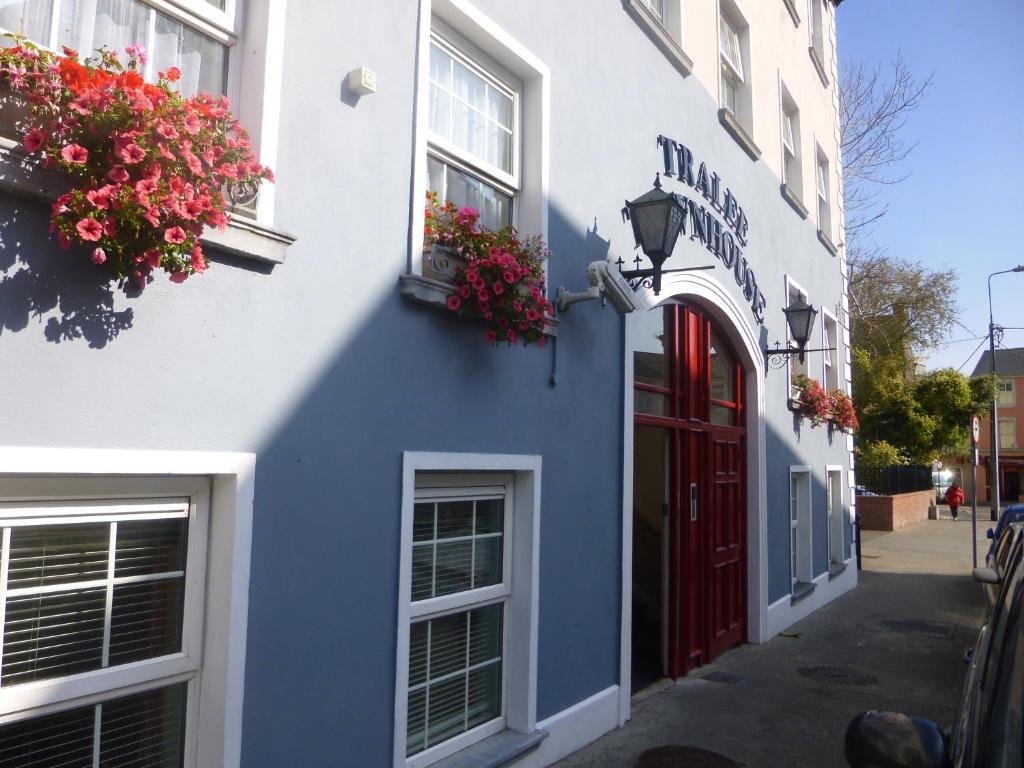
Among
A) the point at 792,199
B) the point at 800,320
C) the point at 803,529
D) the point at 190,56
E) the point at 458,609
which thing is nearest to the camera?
the point at 190,56

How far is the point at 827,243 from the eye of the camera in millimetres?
13836

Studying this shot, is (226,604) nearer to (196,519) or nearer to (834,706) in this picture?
(196,519)

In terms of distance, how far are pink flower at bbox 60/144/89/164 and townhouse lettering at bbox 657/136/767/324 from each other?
519 cm

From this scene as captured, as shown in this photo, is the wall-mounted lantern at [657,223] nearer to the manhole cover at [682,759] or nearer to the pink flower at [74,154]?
the manhole cover at [682,759]

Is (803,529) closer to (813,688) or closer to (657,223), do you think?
(813,688)

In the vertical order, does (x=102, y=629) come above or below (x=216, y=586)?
below

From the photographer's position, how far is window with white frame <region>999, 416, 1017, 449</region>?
58.2 metres

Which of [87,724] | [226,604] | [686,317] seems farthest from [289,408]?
[686,317]

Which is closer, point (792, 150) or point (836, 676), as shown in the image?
point (836, 676)

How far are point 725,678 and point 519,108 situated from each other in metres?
5.54

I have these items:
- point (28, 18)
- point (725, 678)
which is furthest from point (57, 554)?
point (725, 678)

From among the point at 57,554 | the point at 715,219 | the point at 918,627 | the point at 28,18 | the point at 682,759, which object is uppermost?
the point at 715,219

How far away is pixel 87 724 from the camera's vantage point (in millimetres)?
3061

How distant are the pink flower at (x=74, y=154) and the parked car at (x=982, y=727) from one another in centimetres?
289
